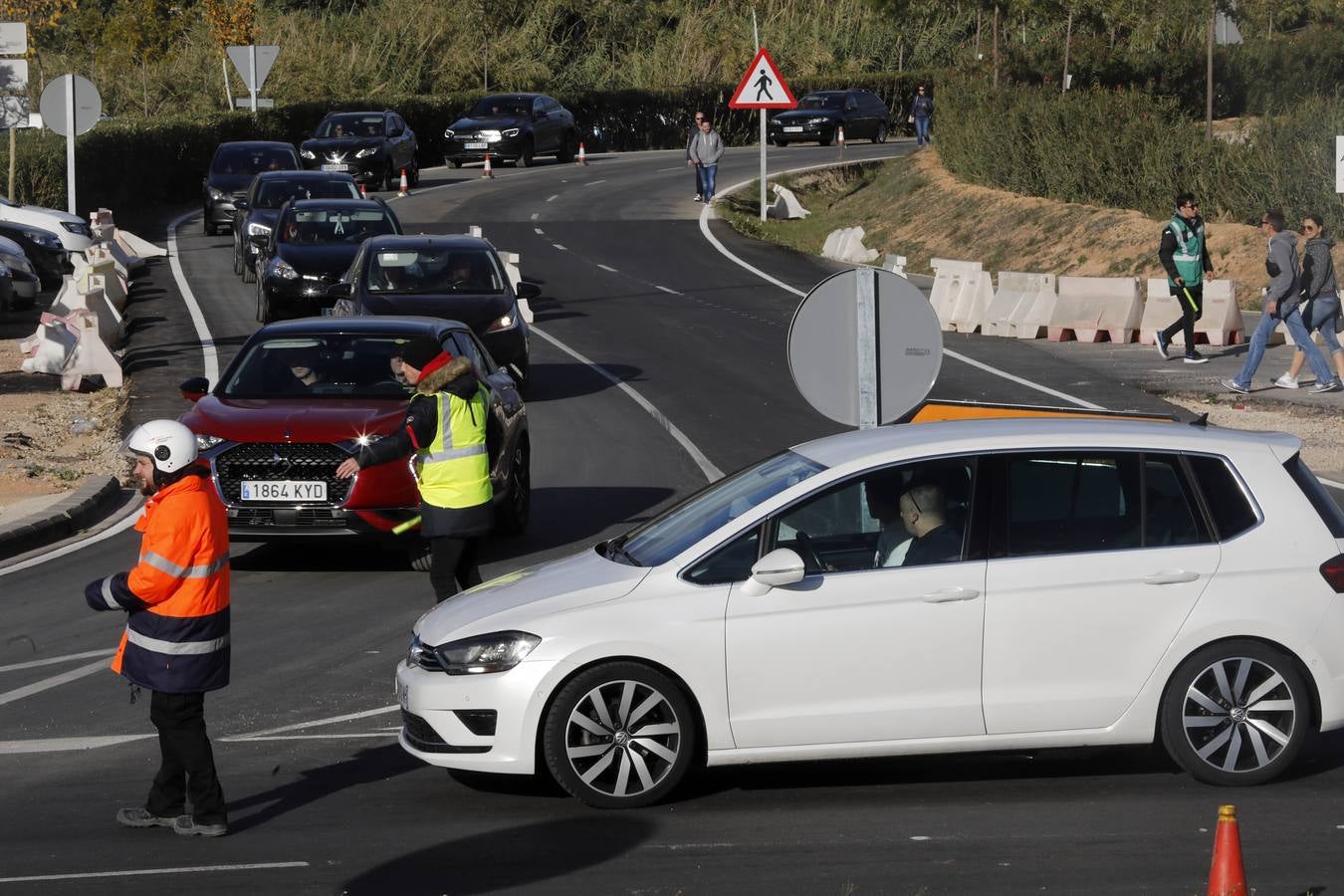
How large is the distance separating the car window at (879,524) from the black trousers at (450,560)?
2.66 meters

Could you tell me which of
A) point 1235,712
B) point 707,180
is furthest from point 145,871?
point 707,180

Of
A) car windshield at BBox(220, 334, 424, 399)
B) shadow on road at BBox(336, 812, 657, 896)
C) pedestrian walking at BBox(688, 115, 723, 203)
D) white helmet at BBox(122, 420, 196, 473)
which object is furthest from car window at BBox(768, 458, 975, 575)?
pedestrian walking at BBox(688, 115, 723, 203)

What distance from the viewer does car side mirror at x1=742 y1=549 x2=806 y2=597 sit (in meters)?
6.90

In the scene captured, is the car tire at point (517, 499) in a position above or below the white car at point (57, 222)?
below

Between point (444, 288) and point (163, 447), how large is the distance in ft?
45.9

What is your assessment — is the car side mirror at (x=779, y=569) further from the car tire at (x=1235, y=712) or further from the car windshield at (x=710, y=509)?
the car tire at (x=1235, y=712)

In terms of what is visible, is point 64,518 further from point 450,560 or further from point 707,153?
point 707,153

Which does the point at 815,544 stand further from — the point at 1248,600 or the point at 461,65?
the point at 461,65

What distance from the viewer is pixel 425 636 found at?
7.34m

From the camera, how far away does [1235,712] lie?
7227mm

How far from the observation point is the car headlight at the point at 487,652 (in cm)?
701

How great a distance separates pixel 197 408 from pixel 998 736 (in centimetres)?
695

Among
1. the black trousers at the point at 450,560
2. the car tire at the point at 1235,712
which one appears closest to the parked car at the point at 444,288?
the black trousers at the point at 450,560

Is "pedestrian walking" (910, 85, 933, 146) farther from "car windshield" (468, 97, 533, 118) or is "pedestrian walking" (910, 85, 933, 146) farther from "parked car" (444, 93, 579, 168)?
"car windshield" (468, 97, 533, 118)
